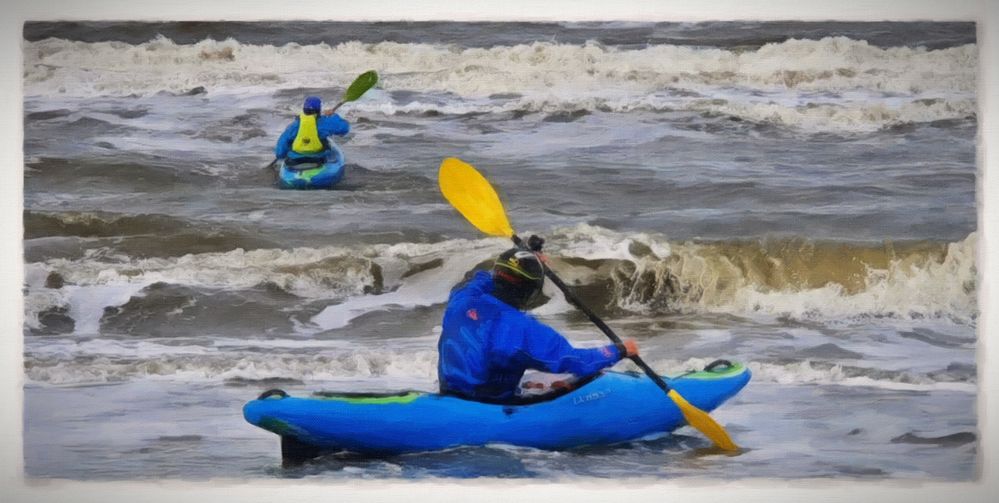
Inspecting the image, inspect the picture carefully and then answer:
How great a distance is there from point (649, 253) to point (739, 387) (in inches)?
16.2

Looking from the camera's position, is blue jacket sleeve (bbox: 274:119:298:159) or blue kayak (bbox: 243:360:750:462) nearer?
blue kayak (bbox: 243:360:750:462)

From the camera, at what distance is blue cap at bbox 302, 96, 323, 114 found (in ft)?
9.07

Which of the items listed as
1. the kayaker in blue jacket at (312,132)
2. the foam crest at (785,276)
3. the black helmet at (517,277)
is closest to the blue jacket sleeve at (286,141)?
the kayaker in blue jacket at (312,132)

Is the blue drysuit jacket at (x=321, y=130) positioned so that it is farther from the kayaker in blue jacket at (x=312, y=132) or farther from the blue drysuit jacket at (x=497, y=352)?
the blue drysuit jacket at (x=497, y=352)

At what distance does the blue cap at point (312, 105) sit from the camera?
2.77 m

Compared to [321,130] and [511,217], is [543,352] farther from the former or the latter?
[321,130]

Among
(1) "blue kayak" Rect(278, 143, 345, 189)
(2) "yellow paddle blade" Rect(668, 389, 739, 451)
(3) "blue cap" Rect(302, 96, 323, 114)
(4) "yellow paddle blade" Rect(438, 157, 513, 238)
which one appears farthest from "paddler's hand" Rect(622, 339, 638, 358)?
(3) "blue cap" Rect(302, 96, 323, 114)

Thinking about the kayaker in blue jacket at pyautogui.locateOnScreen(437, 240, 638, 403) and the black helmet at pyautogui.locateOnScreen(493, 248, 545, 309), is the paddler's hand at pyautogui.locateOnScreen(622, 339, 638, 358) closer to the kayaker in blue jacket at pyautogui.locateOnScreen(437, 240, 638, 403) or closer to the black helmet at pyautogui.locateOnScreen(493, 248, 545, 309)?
the kayaker in blue jacket at pyautogui.locateOnScreen(437, 240, 638, 403)

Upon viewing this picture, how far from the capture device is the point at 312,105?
2768 millimetres

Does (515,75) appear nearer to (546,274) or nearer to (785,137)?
(546,274)

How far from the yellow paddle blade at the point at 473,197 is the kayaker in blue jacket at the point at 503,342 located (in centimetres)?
8

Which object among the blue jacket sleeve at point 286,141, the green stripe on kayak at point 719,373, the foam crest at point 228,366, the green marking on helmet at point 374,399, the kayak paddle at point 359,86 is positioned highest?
the kayak paddle at point 359,86

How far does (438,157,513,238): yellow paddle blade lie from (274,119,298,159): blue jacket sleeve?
0.40 metres

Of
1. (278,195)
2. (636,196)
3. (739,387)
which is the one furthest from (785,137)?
(278,195)
